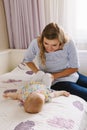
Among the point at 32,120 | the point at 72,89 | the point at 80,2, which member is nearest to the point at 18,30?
the point at 80,2

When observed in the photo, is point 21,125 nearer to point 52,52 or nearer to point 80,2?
point 52,52

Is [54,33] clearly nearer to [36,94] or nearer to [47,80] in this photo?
[47,80]

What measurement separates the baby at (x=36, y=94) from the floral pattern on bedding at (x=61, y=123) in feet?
0.40

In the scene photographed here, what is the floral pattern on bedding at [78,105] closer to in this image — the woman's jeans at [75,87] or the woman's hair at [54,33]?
the woman's jeans at [75,87]

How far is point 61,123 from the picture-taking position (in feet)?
3.77

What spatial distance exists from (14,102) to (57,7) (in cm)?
130

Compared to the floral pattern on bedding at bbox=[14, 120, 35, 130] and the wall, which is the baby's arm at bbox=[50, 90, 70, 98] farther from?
the wall

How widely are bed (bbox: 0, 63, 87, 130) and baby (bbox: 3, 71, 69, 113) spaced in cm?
4

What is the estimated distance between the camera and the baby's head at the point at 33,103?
122cm

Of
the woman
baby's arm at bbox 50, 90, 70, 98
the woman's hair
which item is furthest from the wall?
baby's arm at bbox 50, 90, 70, 98

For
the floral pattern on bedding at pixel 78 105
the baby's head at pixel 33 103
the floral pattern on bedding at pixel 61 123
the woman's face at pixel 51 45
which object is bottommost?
the floral pattern on bedding at pixel 78 105

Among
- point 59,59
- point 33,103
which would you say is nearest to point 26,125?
point 33,103

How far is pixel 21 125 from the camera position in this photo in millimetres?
1108

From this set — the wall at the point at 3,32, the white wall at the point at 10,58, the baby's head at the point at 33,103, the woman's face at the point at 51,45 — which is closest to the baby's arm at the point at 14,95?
the baby's head at the point at 33,103
